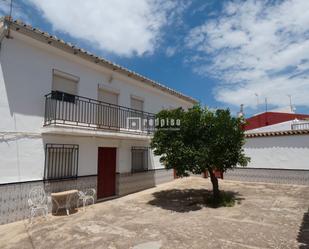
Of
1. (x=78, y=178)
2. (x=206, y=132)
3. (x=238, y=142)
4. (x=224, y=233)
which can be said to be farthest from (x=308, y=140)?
(x=78, y=178)

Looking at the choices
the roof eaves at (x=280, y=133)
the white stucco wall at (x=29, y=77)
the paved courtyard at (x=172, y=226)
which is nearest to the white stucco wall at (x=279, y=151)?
the roof eaves at (x=280, y=133)

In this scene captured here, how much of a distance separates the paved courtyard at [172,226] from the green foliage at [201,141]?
1.79 meters

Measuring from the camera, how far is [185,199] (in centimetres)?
1135

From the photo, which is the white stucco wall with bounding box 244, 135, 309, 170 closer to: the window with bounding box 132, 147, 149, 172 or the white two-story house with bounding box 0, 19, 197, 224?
the window with bounding box 132, 147, 149, 172

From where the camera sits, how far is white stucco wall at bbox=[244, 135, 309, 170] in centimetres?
1469

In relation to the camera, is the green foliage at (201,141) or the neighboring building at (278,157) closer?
the green foliage at (201,141)

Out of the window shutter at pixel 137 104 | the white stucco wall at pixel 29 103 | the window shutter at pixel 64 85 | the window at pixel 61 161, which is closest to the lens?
the white stucco wall at pixel 29 103

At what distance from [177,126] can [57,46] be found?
578cm

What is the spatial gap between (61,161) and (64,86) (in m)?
3.11

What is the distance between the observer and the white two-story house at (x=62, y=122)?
8.02 m

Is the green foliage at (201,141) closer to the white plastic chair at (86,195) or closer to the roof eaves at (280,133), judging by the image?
the white plastic chair at (86,195)

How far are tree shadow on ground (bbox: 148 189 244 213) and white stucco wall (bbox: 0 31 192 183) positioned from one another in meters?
3.47

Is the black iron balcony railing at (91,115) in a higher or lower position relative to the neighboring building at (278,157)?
higher

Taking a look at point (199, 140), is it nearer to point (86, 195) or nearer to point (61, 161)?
point (86, 195)
